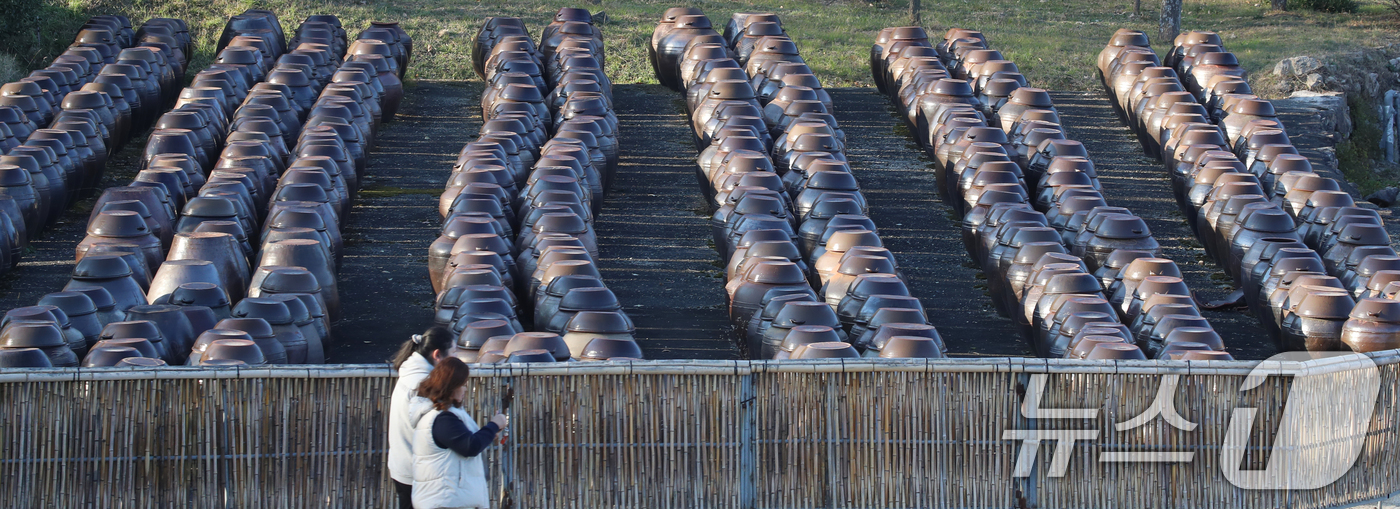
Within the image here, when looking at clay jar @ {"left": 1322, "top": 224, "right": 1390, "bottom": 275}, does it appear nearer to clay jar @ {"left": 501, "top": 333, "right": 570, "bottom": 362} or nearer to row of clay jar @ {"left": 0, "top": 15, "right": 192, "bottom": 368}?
clay jar @ {"left": 501, "top": 333, "right": 570, "bottom": 362}

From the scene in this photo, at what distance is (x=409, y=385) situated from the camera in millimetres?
4828

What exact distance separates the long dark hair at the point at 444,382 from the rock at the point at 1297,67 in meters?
14.7

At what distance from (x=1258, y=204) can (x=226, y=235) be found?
23.7ft

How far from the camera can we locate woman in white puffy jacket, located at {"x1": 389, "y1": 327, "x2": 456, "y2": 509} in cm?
484

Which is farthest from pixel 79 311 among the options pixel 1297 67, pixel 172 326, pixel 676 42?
pixel 1297 67

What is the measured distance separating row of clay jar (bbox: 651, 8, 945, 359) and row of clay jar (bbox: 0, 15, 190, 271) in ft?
16.3

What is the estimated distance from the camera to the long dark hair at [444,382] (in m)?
4.68

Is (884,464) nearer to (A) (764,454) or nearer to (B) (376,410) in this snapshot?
(A) (764,454)

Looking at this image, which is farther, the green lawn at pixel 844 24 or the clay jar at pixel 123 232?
the green lawn at pixel 844 24

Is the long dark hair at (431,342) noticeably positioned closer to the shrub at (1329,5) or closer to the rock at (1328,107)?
the rock at (1328,107)

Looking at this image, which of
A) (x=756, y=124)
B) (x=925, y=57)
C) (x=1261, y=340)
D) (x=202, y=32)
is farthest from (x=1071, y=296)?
(x=202, y=32)

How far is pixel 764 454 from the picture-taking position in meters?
6.11

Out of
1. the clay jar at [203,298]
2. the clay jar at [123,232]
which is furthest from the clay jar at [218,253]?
the clay jar at [203,298]

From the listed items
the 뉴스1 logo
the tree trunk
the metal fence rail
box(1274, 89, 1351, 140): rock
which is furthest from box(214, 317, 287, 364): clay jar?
the tree trunk
